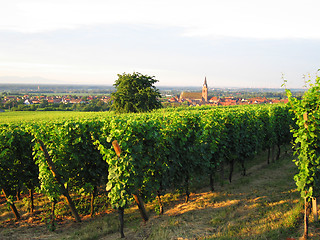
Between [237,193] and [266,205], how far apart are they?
140cm

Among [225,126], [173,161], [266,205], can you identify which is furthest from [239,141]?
[173,161]

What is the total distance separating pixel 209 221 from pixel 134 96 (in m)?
27.6

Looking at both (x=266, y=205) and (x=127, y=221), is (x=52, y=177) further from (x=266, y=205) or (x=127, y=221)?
(x=266, y=205)

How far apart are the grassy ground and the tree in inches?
962

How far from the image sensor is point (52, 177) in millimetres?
6973

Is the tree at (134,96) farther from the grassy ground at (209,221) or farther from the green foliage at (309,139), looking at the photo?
the green foliage at (309,139)

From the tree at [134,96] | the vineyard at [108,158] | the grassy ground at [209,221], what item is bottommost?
the grassy ground at [209,221]

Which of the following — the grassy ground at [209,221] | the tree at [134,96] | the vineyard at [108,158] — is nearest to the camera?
the grassy ground at [209,221]

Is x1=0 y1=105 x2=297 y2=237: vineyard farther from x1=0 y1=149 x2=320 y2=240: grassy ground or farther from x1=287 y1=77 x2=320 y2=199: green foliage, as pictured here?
x1=287 y1=77 x2=320 y2=199: green foliage

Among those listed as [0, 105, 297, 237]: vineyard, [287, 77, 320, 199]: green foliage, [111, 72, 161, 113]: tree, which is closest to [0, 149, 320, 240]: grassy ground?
[0, 105, 297, 237]: vineyard

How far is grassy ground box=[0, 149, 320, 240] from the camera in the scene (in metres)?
6.09

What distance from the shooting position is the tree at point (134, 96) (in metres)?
33.0

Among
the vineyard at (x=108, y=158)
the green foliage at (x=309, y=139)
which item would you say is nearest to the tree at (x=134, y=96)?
the vineyard at (x=108, y=158)

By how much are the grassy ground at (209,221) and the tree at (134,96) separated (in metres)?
24.4
